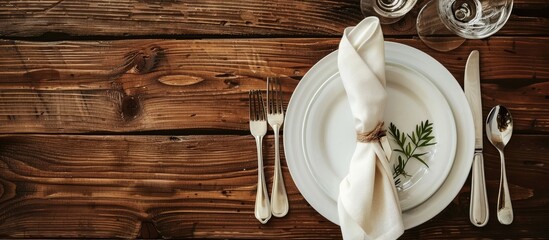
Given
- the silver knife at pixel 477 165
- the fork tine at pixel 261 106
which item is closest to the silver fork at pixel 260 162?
the fork tine at pixel 261 106

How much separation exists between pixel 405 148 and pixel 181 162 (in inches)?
15.7

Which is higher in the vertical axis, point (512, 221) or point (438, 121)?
point (438, 121)

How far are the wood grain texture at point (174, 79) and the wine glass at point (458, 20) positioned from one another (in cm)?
2

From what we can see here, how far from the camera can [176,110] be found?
0.96m

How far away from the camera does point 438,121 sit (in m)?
0.90

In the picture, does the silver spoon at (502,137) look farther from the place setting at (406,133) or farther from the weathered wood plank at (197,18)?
the weathered wood plank at (197,18)

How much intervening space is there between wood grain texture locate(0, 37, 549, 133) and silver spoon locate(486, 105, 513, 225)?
0.08 feet

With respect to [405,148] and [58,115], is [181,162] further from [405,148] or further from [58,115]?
[405,148]

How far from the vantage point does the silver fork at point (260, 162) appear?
0.92m

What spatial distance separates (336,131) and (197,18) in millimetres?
326

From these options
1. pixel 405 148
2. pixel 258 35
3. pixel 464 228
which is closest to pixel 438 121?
pixel 405 148

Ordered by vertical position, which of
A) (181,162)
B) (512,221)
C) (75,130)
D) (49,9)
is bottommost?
(512,221)

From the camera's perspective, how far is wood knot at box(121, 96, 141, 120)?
3.16 feet

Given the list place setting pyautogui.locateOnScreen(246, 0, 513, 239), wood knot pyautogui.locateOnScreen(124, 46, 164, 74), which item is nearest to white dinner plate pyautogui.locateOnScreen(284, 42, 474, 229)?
place setting pyautogui.locateOnScreen(246, 0, 513, 239)
